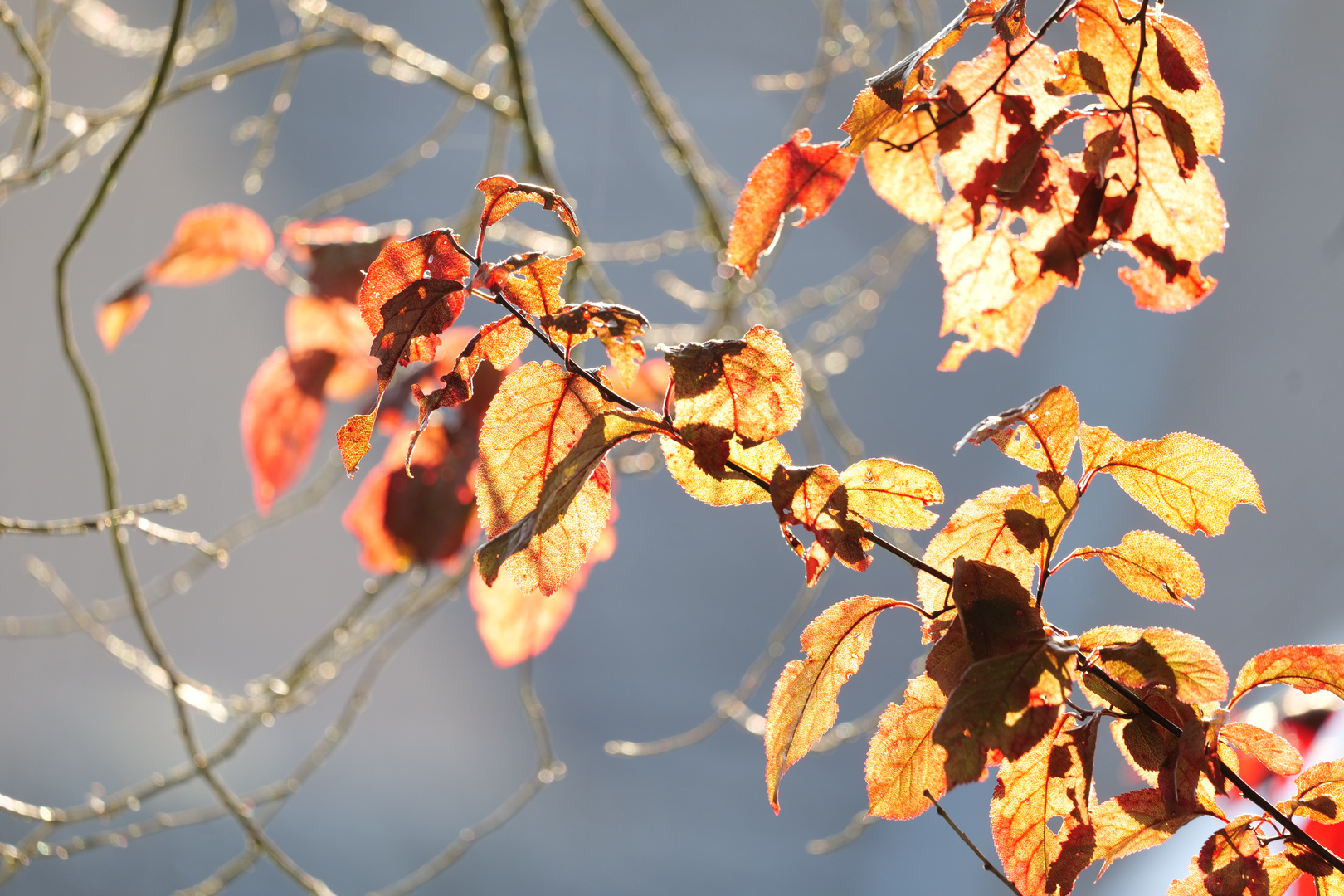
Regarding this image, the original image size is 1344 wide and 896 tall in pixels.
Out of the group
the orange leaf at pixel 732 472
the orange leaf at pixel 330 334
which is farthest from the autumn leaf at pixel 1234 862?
the orange leaf at pixel 330 334

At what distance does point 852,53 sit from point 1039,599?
0.57 meters

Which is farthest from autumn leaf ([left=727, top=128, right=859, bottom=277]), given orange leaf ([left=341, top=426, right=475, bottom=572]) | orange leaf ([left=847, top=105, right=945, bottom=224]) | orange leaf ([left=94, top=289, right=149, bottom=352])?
orange leaf ([left=94, top=289, right=149, bottom=352])

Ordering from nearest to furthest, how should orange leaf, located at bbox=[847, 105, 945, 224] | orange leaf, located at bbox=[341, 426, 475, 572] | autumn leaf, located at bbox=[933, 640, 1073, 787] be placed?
autumn leaf, located at bbox=[933, 640, 1073, 787] → orange leaf, located at bbox=[847, 105, 945, 224] → orange leaf, located at bbox=[341, 426, 475, 572]

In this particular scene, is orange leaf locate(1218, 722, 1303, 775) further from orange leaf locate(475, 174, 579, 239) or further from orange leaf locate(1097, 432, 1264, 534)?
orange leaf locate(475, 174, 579, 239)

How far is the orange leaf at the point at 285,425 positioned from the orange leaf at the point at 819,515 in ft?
1.61

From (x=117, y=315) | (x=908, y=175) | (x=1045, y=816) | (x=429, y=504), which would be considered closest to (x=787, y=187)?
(x=908, y=175)

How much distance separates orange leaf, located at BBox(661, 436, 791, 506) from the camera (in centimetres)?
20

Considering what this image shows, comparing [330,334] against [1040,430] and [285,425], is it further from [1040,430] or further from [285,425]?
[1040,430]

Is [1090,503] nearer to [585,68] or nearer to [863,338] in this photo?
[863,338]

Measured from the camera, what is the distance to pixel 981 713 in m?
0.17

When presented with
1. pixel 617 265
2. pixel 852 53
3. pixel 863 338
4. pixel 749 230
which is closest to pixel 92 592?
pixel 617 265

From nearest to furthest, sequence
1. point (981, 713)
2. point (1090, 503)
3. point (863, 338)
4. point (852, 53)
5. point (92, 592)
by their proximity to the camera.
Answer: point (981, 713) → point (852, 53) → point (1090, 503) → point (863, 338) → point (92, 592)

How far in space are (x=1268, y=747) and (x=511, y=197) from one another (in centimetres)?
22

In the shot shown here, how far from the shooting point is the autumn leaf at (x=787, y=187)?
230mm
